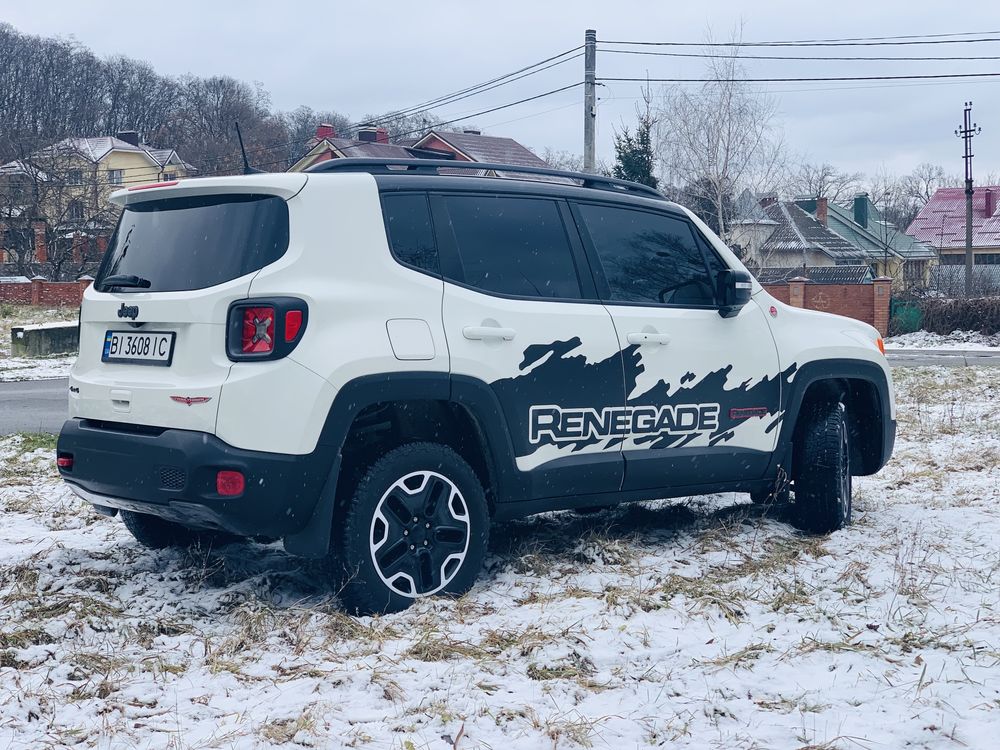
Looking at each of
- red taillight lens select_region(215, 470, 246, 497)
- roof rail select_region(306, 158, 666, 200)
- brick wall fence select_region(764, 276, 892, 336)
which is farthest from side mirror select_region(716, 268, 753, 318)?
brick wall fence select_region(764, 276, 892, 336)

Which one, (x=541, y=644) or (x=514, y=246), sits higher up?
(x=514, y=246)

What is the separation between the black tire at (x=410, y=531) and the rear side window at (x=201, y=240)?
95 cm

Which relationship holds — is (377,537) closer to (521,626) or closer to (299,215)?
(521,626)

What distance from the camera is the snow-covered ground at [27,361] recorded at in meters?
18.7

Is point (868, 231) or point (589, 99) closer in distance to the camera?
point (589, 99)

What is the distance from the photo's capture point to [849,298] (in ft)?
115

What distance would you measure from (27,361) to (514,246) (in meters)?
18.9

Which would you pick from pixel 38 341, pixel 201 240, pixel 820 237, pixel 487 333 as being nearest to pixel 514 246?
pixel 487 333

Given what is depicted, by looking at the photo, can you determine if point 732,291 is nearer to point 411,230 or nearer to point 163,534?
point 411,230

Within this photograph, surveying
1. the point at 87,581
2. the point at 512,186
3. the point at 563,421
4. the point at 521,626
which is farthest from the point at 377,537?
the point at 512,186

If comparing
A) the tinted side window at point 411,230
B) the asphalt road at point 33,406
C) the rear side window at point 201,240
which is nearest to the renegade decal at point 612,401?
the tinted side window at point 411,230

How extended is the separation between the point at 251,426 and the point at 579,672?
57.6 inches

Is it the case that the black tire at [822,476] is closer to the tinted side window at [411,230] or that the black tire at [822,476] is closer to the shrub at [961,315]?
the tinted side window at [411,230]

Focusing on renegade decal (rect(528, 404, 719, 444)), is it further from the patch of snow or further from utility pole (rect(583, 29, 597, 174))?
utility pole (rect(583, 29, 597, 174))
